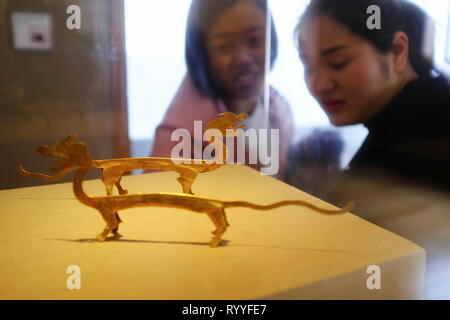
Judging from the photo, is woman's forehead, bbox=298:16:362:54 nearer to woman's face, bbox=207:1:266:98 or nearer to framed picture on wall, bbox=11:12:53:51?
woman's face, bbox=207:1:266:98

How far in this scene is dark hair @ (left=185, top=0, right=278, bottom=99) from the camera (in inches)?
69.6

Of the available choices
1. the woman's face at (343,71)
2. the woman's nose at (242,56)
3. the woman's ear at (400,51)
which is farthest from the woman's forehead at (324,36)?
the woman's nose at (242,56)

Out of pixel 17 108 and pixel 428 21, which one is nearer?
pixel 428 21

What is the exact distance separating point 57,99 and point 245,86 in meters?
0.84

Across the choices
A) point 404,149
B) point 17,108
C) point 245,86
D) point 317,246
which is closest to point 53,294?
point 317,246

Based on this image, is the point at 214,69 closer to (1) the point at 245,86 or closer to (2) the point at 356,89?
(1) the point at 245,86

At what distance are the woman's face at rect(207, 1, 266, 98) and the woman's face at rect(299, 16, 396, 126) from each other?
0.70 ft

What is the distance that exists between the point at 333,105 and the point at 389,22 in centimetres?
38

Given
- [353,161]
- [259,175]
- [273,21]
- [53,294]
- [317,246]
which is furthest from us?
[273,21]

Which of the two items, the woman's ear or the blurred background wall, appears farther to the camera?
the blurred background wall

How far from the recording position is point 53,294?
72cm

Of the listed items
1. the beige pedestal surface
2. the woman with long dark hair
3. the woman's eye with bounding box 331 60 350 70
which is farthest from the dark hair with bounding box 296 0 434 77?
the beige pedestal surface

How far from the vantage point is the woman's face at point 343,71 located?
5.01ft

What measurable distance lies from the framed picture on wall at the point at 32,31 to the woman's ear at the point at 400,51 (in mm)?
1324
